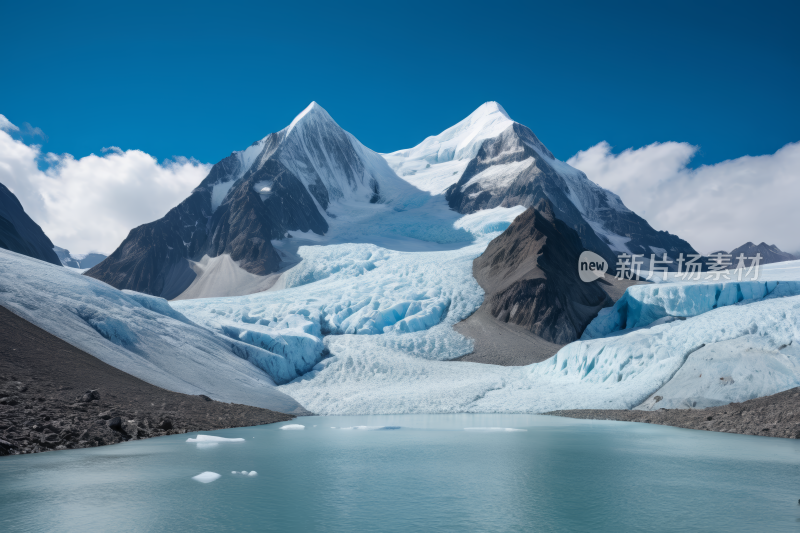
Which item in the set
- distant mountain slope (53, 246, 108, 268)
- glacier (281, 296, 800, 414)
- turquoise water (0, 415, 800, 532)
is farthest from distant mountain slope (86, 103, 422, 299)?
turquoise water (0, 415, 800, 532)

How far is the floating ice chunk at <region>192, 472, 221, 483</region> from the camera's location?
10.2 m

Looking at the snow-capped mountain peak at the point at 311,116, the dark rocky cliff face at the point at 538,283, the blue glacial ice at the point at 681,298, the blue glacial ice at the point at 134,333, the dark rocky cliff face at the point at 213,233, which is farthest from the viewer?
the snow-capped mountain peak at the point at 311,116

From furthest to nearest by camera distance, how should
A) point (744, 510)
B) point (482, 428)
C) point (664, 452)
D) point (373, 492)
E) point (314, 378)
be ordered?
point (314, 378) → point (482, 428) → point (664, 452) → point (373, 492) → point (744, 510)

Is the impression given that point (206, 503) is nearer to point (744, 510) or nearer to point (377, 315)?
point (744, 510)

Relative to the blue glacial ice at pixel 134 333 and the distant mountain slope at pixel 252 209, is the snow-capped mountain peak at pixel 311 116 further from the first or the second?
the blue glacial ice at pixel 134 333

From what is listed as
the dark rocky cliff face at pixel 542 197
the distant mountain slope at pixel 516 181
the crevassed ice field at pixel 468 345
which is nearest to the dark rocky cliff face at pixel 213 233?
the dark rocky cliff face at pixel 542 197

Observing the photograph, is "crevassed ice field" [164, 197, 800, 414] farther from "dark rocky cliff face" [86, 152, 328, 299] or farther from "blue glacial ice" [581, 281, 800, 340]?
"dark rocky cliff face" [86, 152, 328, 299]

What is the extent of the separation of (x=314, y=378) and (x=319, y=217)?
6994 centimetres

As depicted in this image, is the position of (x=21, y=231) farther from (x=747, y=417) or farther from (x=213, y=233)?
(x=747, y=417)

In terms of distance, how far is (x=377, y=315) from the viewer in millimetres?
44406

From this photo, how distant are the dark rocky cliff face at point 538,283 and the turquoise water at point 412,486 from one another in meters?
32.4

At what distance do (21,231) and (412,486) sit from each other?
8145cm

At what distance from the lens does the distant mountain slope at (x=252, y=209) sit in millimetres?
87625

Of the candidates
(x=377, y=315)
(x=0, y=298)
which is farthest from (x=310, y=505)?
(x=377, y=315)
